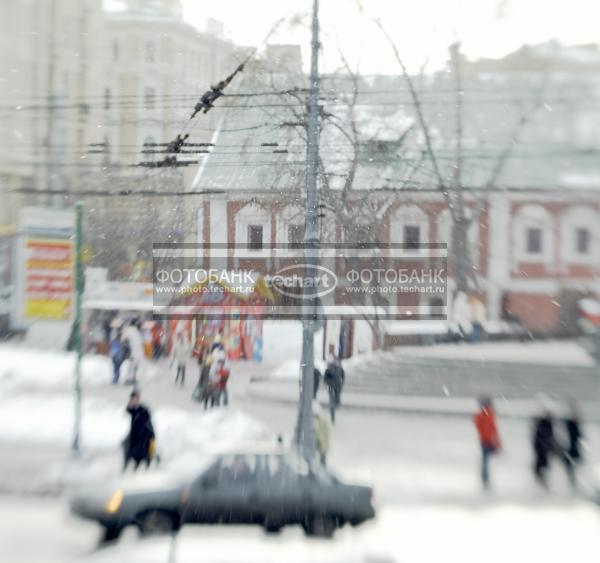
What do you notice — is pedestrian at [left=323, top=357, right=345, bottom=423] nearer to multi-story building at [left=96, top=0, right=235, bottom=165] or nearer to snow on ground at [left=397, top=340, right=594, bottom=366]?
snow on ground at [left=397, top=340, right=594, bottom=366]

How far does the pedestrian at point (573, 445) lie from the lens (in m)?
11.1

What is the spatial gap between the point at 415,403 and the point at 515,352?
3.95 metres

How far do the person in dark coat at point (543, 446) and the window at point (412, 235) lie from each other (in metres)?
11.3

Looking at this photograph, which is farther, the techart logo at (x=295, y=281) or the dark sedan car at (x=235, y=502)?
the techart logo at (x=295, y=281)

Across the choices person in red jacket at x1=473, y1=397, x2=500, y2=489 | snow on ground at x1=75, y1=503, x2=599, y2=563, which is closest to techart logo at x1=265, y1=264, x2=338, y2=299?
person in red jacket at x1=473, y1=397, x2=500, y2=489

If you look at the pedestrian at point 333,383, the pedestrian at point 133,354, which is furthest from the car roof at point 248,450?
the pedestrian at point 133,354

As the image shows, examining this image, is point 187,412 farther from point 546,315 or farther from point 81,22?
point 81,22

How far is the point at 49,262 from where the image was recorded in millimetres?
12812

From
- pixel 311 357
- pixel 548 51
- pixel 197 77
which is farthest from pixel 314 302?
pixel 197 77

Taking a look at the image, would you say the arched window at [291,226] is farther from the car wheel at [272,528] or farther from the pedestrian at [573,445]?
the car wheel at [272,528]

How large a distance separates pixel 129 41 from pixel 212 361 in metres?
20.4

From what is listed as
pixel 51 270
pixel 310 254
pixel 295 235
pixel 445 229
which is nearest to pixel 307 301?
pixel 310 254

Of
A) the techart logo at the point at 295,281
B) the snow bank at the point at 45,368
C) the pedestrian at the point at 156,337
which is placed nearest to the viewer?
the snow bank at the point at 45,368

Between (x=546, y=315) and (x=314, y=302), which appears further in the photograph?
(x=546, y=315)
